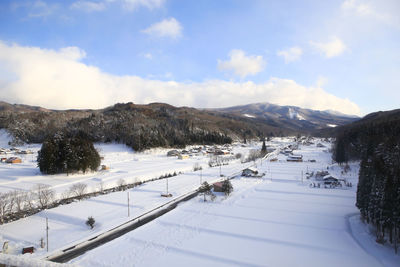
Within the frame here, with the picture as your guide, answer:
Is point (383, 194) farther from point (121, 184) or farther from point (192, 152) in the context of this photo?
point (192, 152)

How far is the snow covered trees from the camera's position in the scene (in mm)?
27547

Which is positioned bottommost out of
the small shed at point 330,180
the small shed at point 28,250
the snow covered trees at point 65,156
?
the small shed at point 28,250

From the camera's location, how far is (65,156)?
2861cm

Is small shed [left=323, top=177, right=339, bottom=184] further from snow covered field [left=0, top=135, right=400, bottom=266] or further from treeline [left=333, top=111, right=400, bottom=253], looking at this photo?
treeline [left=333, top=111, right=400, bottom=253]

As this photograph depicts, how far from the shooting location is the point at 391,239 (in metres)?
10.6

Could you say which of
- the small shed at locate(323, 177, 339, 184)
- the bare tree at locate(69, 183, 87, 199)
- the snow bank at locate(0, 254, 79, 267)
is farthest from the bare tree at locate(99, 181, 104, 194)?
the small shed at locate(323, 177, 339, 184)

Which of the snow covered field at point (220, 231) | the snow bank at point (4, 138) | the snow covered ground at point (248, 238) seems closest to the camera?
the snow covered ground at point (248, 238)

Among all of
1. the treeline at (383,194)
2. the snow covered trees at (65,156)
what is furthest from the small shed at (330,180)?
the snow covered trees at (65,156)

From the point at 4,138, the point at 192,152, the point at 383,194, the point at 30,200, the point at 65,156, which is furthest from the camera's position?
the point at 4,138

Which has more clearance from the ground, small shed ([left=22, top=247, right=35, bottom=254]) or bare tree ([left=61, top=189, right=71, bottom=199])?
small shed ([left=22, top=247, right=35, bottom=254])

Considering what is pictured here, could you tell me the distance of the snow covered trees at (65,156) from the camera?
27.5 metres

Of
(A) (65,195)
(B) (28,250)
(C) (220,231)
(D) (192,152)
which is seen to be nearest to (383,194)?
(C) (220,231)

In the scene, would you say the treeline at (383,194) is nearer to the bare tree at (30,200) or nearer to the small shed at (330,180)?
the small shed at (330,180)

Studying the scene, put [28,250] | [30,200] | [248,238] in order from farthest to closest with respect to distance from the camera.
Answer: [30,200] < [248,238] < [28,250]
